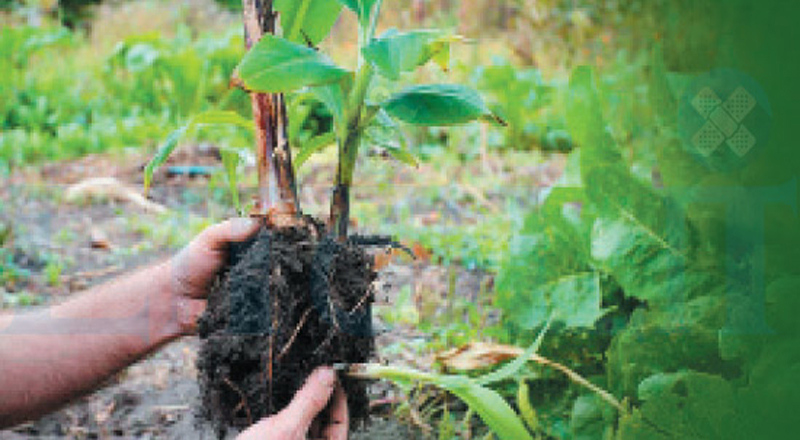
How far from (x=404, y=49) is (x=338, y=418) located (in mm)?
695

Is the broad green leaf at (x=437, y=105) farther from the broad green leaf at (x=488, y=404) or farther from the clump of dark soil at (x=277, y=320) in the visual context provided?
the broad green leaf at (x=488, y=404)

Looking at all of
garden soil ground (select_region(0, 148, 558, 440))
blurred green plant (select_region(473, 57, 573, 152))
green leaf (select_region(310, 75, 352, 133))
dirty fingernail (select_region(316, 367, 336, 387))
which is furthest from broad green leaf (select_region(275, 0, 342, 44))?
blurred green plant (select_region(473, 57, 573, 152))

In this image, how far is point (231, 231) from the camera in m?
1.49

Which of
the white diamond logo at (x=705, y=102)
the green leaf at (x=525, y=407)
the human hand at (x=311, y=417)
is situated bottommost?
the green leaf at (x=525, y=407)

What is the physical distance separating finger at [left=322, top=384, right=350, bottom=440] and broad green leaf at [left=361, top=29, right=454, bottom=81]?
2.02 ft

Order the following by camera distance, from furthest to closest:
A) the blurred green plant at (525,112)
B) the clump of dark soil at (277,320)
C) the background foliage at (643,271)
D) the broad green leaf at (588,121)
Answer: the blurred green plant at (525,112) < the broad green leaf at (588,121) < the clump of dark soil at (277,320) < the background foliage at (643,271)

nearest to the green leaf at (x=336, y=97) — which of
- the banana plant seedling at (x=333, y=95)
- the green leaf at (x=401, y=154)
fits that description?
the banana plant seedling at (x=333, y=95)

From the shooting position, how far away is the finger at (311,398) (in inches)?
53.7

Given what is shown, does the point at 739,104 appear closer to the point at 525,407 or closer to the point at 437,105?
the point at 437,105

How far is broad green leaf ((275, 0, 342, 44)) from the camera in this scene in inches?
58.6

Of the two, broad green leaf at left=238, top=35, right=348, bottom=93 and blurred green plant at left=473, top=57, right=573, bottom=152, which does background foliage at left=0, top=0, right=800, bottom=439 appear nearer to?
broad green leaf at left=238, top=35, right=348, bottom=93

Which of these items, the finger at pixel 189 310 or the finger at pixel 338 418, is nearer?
the finger at pixel 338 418

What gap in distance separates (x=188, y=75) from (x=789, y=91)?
5.62 m

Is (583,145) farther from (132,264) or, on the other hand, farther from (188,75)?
(188,75)
